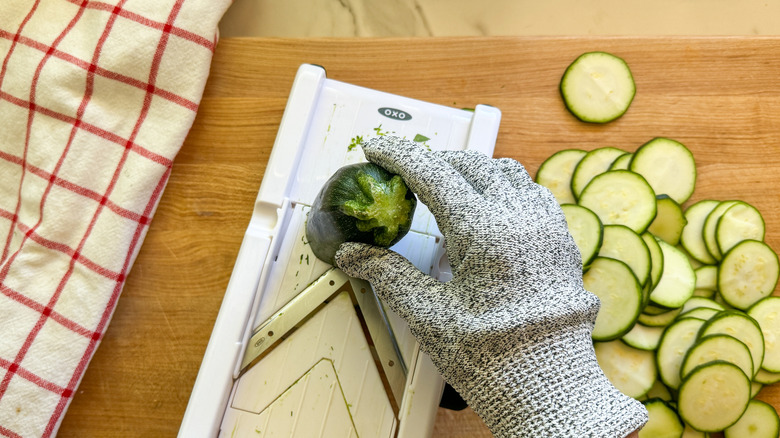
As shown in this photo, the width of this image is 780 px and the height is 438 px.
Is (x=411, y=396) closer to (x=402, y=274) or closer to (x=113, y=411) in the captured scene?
(x=402, y=274)

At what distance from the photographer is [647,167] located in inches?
57.8

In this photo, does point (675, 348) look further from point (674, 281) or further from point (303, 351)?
point (303, 351)

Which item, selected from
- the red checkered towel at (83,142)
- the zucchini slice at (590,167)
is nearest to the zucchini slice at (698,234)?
the zucchini slice at (590,167)

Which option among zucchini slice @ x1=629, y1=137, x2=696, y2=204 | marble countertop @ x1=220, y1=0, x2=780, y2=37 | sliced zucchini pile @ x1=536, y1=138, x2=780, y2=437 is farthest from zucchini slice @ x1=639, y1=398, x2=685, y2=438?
marble countertop @ x1=220, y1=0, x2=780, y2=37

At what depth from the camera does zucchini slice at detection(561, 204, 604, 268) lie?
1331 millimetres

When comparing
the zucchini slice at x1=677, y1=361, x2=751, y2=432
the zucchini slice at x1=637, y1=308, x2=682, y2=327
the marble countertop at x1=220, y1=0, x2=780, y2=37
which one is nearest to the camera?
the zucchini slice at x1=677, y1=361, x2=751, y2=432

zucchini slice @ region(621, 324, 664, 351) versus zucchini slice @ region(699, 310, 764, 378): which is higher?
zucchini slice @ region(699, 310, 764, 378)

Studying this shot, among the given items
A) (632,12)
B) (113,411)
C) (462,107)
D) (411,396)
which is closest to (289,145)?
(462,107)

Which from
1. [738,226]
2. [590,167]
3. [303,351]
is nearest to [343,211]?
[303,351]

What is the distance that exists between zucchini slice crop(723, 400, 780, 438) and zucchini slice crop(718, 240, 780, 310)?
0.79 ft

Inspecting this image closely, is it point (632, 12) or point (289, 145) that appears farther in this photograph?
point (632, 12)

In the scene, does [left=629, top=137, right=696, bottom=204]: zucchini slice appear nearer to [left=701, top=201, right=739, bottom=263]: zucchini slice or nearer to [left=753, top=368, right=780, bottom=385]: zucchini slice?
[left=701, top=201, right=739, bottom=263]: zucchini slice

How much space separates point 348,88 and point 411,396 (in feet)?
2.37

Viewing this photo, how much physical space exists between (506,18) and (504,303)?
3.35ft
